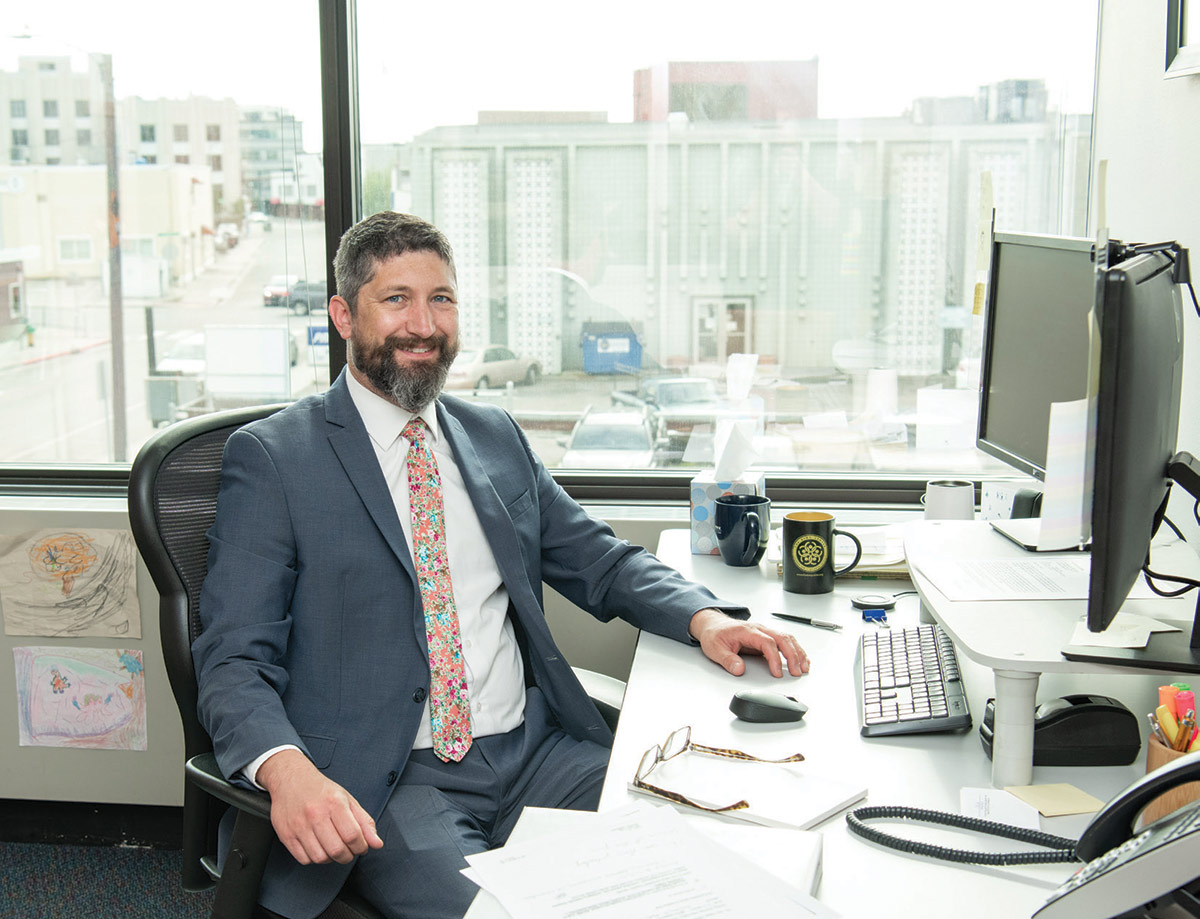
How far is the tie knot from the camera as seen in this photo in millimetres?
1778

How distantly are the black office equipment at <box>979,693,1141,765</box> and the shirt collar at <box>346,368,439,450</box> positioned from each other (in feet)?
3.35

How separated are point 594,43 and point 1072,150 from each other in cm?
105

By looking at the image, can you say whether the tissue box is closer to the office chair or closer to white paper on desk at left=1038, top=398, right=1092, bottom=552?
the office chair

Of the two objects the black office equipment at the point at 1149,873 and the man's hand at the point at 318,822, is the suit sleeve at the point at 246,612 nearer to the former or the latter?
the man's hand at the point at 318,822

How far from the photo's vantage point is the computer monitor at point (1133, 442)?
3.32 ft

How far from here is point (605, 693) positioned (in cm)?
177

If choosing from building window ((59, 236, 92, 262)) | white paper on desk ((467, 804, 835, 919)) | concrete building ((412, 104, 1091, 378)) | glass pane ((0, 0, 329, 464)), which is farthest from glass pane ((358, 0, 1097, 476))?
white paper on desk ((467, 804, 835, 919))

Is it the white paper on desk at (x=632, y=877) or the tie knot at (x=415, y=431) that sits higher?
the tie knot at (x=415, y=431)

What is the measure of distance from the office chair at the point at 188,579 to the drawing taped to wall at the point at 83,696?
1.03 m

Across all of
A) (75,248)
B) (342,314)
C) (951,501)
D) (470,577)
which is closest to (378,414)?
(342,314)

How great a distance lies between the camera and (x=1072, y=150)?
2383mm

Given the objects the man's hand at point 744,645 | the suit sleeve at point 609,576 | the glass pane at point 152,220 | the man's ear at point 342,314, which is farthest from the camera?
the glass pane at point 152,220

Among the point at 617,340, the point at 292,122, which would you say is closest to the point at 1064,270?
the point at 617,340

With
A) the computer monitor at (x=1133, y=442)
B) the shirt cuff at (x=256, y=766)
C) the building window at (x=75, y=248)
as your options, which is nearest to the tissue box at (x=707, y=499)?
the computer monitor at (x=1133, y=442)
